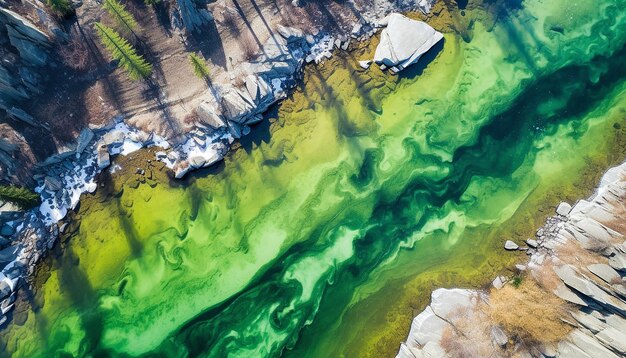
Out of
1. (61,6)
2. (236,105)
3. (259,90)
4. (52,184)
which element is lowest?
(236,105)

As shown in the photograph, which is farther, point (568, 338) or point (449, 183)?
point (449, 183)

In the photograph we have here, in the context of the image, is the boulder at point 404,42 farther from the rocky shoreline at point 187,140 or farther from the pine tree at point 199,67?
the pine tree at point 199,67

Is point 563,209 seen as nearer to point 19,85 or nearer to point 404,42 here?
point 404,42

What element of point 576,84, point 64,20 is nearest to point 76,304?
point 64,20

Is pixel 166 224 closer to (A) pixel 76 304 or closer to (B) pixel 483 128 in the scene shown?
(A) pixel 76 304

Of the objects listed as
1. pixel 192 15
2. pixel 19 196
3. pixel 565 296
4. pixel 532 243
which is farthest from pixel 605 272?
pixel 19 196

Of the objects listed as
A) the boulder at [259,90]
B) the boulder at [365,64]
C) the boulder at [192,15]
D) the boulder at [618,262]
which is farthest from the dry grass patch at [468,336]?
the boulder at [192,15]
